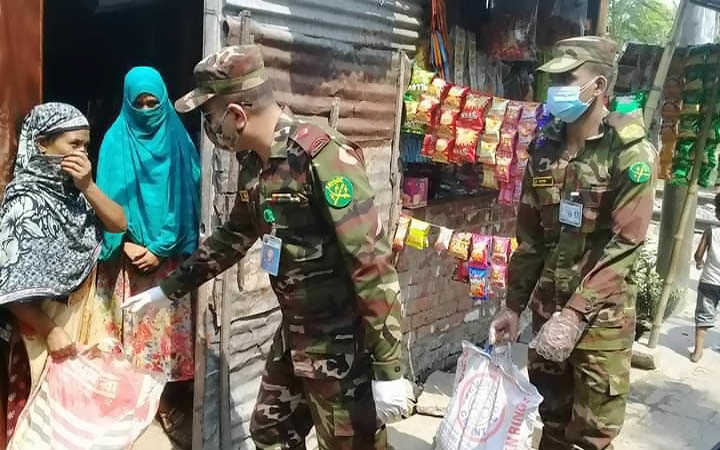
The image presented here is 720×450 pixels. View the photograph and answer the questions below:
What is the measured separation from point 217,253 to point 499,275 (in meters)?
2.17

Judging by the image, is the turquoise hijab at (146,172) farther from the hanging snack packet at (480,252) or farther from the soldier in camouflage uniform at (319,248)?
the hanging snack packet at (480,252)

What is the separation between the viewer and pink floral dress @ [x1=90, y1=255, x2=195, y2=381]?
331 cm

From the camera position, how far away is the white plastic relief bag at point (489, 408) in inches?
108

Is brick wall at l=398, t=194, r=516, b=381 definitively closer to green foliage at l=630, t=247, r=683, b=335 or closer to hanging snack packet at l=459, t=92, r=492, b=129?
hanging snack packet at l=459, t=92, r=492, b=129

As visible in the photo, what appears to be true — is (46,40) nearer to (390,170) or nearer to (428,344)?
(390,170)

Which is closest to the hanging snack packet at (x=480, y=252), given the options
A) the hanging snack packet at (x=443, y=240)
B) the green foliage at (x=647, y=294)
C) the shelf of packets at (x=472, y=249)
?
the shelf of packets at (x=472, y=249)

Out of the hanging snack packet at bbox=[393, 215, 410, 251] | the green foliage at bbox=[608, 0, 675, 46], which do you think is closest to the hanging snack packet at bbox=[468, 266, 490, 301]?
the hanging snack packet at bbox=[393, 215, 410, 251]

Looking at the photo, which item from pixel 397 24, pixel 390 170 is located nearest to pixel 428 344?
pixel 390 170

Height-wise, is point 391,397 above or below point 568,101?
below

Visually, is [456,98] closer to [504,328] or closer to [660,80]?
[504,328]

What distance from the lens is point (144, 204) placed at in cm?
329

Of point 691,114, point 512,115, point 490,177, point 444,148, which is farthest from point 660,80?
point 444,148

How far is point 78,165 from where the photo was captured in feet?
8.73

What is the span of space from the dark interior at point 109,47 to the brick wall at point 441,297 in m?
2.18
